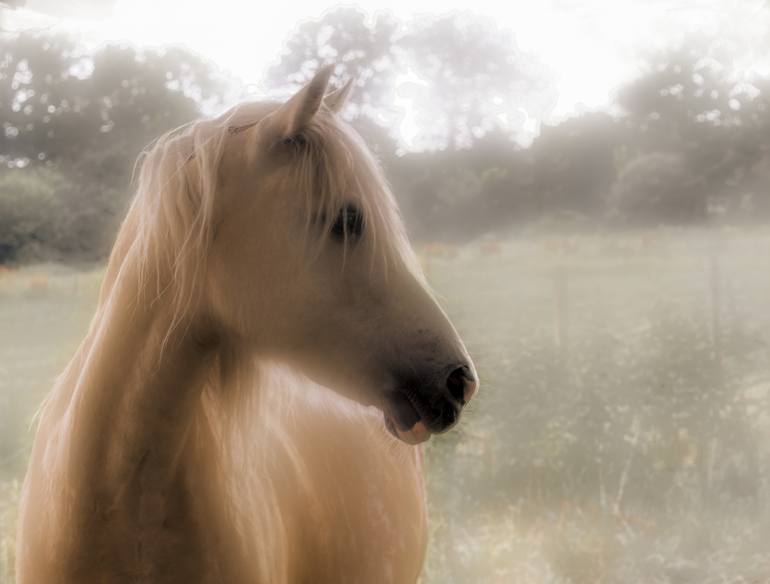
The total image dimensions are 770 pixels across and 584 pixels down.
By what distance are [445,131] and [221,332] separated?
1.11 metres

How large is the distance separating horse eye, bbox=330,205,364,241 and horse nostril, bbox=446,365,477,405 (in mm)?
168

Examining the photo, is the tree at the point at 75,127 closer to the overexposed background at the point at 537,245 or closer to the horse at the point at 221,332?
the overexposed background at the point at 537,245

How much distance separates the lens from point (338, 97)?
901mm

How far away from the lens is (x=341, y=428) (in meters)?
1.20

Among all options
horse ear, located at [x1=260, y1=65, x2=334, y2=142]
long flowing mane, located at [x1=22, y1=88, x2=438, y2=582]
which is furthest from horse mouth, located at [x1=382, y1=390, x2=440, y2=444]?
horse ear, located at [x1=260, y1=65, x2=334, y2=142]

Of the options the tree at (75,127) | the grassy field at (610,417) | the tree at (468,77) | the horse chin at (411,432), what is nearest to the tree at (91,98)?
the tree at (75,127)

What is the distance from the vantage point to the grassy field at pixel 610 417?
6.44 feet

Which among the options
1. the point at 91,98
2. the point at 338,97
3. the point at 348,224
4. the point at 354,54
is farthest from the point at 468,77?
the point at 348,224

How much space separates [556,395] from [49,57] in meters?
1.48

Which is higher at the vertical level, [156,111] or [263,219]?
[263,219]

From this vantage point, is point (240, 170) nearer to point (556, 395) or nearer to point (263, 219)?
point (263, 219)

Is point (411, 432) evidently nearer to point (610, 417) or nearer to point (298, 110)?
point (298, 110)

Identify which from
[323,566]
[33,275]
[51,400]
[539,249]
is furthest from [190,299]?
[539,249]

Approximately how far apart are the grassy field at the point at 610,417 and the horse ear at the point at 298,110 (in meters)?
1.09
